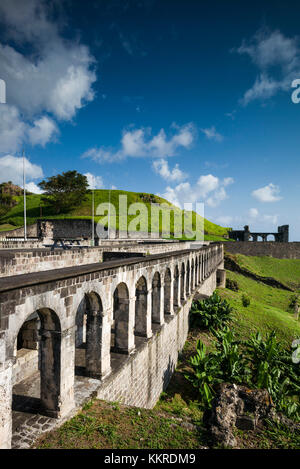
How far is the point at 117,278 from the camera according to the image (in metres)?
7.12

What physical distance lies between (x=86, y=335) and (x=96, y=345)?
0.40 meters

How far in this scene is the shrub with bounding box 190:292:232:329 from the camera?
50.9 ft

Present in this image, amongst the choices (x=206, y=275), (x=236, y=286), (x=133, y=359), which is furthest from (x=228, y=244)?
(x=133, y=359)

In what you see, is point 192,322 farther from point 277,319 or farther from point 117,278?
point 117,278

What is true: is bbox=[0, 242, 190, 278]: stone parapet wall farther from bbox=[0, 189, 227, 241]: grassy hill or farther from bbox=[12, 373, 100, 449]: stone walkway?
bbox=[0, 189, 227, 241]: grassy hill

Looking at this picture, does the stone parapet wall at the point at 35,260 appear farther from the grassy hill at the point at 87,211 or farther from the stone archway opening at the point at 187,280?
the grassy hill at the point at 87,211

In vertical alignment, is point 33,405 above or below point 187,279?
below

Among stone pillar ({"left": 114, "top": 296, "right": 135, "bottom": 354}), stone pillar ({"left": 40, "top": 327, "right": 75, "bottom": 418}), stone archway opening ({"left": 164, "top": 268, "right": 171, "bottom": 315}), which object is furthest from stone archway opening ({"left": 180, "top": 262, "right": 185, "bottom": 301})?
stone pillar ({"left": 40, "top": 327, "right": 75, "bottom": 418})

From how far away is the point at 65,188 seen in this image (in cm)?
4819

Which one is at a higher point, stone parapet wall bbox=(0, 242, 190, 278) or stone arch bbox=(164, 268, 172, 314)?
stone parapet wall bbox=(0, 242, 190, 278)

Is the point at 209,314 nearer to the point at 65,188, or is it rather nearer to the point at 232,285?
the point at 232,285

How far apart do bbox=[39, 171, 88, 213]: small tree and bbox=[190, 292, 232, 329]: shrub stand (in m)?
37.2

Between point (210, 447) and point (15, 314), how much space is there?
431 centimetres

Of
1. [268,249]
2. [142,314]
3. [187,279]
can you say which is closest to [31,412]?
[142,314]
